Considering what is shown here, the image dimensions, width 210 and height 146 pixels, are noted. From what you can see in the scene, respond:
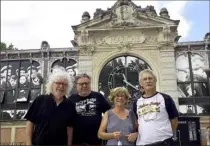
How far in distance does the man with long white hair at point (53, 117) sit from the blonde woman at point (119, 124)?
566 millimetres

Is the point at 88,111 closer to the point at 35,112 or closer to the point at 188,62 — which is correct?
the point at 35,112

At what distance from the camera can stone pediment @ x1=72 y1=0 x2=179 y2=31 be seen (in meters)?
17.2

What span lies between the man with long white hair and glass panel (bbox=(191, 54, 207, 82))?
13649 millimetres

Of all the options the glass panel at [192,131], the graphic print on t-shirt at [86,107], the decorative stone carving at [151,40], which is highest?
the decorative stone carving at [151,40]

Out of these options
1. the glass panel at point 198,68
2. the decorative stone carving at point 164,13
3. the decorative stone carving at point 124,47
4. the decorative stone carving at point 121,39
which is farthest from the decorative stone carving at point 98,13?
the glass panel at point 198,68

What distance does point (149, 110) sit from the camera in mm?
4113

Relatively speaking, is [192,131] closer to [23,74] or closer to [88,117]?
[88,117]

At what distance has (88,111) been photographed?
4.91 metres

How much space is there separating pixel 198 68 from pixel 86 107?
13.4 meters

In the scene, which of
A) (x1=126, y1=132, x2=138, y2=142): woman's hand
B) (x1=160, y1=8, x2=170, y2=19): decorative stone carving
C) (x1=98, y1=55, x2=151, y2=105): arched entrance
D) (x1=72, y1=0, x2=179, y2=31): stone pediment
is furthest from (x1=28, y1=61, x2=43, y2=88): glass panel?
(x1=126, y1=132, x2=138, y2=142): woman's hand

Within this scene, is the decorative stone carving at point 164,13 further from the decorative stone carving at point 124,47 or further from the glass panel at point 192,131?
the glass panel at point 192,131

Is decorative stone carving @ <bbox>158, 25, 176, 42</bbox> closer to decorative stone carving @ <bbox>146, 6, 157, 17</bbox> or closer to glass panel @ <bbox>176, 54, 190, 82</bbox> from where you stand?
decorative stone carving @ <bbox>146, 6, 157, 17</bbox>

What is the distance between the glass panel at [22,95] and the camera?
17047 millimetres

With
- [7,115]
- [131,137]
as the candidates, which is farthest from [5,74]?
[131,137]
